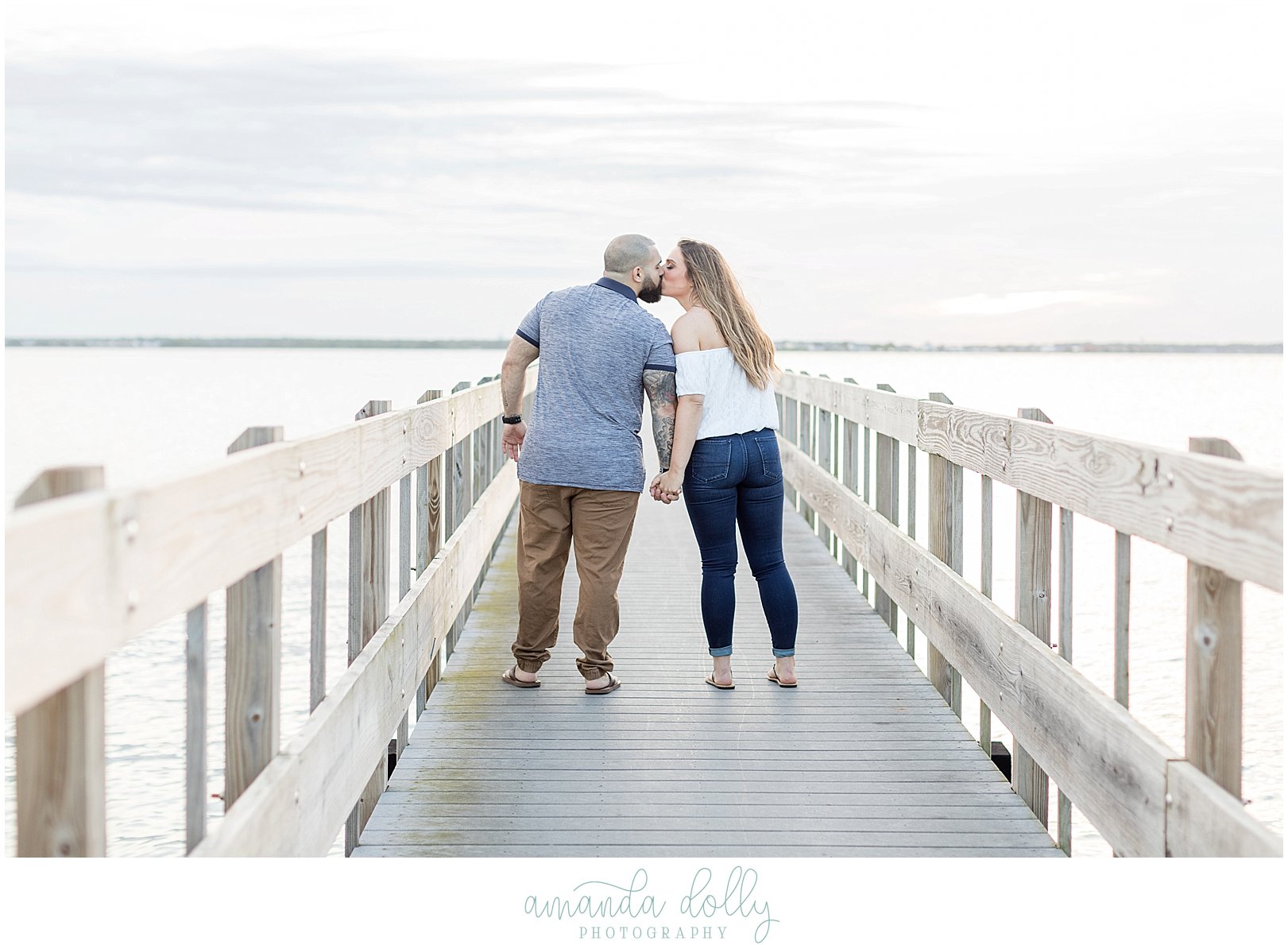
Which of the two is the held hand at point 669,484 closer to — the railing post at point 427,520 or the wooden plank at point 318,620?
the railing post at point 427,520

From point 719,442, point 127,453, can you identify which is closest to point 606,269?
point 719,442


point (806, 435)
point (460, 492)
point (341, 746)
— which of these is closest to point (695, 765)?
point (341, 746)

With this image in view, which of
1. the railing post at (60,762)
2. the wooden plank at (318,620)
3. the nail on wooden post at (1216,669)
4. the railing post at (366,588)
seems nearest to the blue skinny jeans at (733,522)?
the railing post at (366,588)

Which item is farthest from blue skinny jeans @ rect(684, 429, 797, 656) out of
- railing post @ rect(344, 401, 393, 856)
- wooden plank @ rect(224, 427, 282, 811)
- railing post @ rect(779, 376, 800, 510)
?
railing post @ rect(779, 376, 800, 510)

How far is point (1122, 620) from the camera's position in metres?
3.13

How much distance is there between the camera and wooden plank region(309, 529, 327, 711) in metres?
3.08

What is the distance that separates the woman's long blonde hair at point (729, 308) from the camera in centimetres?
462

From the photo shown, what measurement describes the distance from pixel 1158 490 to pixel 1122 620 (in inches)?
24.1

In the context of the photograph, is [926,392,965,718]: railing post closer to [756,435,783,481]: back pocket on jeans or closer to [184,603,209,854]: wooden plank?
[756,435,783,481]: back pocket on jeans

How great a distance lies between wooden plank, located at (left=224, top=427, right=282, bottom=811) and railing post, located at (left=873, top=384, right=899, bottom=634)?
4.16 meters

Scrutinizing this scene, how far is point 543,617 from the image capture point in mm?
4980

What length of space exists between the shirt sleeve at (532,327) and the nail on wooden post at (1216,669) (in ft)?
8.73

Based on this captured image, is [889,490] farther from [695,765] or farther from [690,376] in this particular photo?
[695,765]
